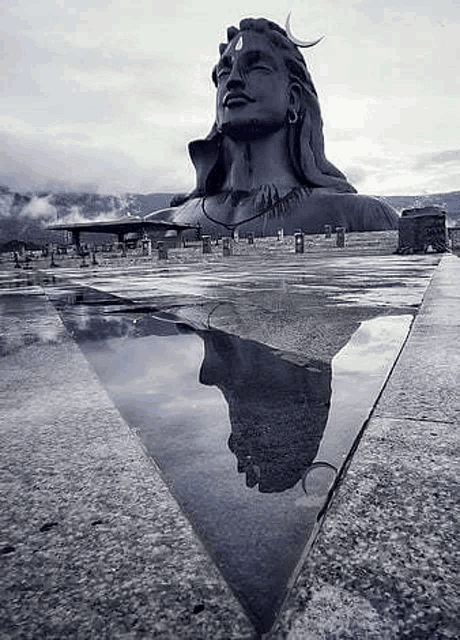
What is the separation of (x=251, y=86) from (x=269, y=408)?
3341 centimetres

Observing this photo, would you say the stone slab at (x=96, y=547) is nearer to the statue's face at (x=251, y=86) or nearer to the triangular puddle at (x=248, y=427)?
the triangular puddle at (x=248, y=427)

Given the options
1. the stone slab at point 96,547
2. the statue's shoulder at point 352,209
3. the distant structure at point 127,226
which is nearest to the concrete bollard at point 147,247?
the distant structure at point 127,226

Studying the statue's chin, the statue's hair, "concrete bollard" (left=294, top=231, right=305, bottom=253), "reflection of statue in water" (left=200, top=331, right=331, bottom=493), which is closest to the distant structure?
Result: the statue's hair

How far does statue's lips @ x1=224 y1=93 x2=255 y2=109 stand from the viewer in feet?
102

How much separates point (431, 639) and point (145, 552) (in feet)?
1.39

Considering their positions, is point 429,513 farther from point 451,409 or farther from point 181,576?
point 451,409

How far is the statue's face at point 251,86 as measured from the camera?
3092 centimetres

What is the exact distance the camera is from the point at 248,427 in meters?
1.50

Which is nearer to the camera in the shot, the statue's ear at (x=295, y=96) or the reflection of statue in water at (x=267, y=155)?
the reflection of statue in water at (x=267, y=155)

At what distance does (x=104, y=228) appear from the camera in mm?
37375

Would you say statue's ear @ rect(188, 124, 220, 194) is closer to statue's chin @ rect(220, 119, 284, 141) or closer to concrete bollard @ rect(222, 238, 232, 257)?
statue's chin @ rect(220, 119, 284, 141)

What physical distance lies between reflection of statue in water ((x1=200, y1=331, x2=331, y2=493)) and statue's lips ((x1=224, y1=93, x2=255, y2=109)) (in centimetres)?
3173

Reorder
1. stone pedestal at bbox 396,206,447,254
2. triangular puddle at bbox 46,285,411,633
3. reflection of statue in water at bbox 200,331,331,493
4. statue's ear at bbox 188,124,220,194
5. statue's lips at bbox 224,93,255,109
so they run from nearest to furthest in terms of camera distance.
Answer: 1. triangular puddle at bbox 46,285,411,633
2. reflection of statue in water at bbox 200,331,331,493
3. stone pedestal at bbox 396,206,447,254
4. statue's lips at bbox 224,93,255,109
5. statue's ear at bbox 188,124,220,194

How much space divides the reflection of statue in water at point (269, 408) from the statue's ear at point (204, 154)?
115ft
